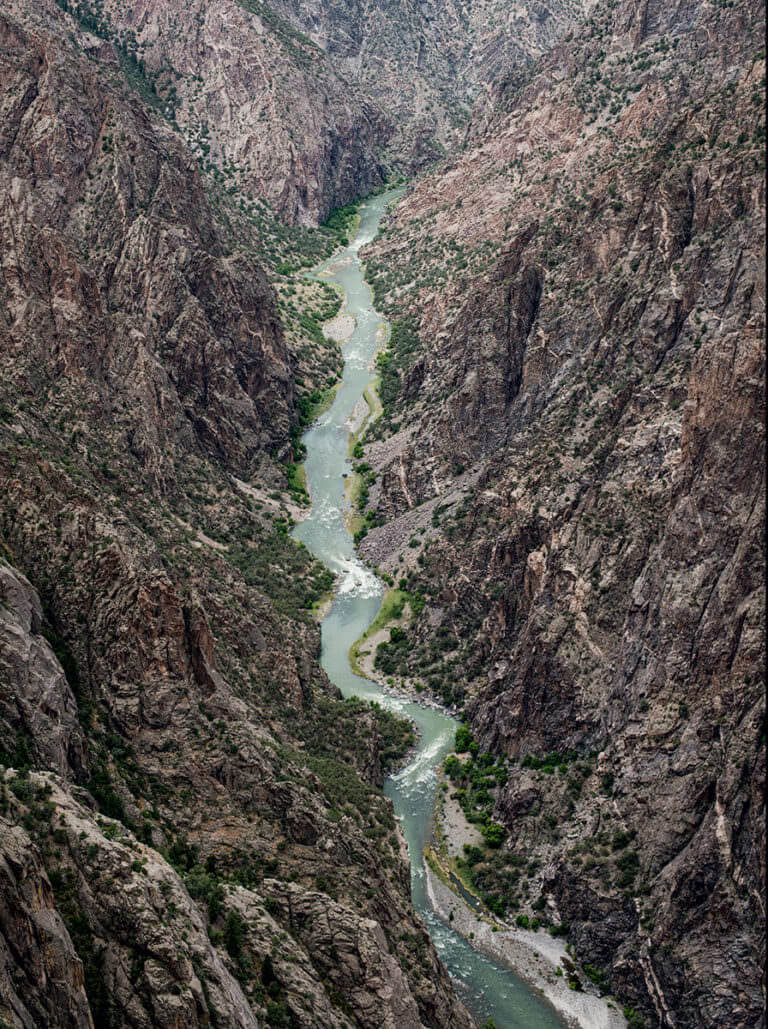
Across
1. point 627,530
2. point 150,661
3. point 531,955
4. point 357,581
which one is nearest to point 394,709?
point 357,581

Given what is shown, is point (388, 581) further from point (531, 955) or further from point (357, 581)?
point (531, 955)

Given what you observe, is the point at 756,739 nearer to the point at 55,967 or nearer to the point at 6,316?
the point at 55,967

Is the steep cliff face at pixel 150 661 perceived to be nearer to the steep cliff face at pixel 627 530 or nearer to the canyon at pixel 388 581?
the canyon at pixel 388 581

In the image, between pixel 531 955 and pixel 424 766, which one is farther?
pixel 424 766

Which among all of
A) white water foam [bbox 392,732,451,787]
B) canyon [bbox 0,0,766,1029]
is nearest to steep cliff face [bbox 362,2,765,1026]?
canyon [bbox 0,0,766,1029]

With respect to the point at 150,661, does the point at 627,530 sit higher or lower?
higher

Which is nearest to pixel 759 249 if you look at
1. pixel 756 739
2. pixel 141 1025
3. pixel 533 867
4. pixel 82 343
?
pixel 756 739

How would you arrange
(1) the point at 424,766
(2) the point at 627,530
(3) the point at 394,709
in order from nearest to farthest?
1. (2) the point at 627,530
2. (1) the point at 424,766
3. (3) the point at 394,709
